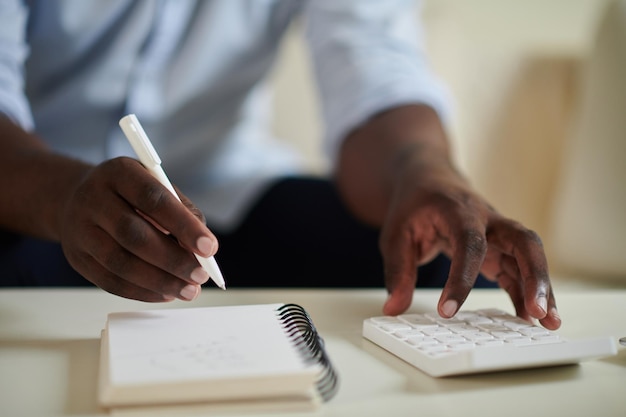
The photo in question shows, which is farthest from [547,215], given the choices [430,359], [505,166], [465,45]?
[430,359]

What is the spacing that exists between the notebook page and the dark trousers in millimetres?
411

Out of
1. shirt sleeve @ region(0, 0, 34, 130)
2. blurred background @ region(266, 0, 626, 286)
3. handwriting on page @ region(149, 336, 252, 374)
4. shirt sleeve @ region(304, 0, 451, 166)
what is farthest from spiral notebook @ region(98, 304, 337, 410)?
blurred background @ region(266, 0, 626, 286)

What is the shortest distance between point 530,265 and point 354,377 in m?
0.18

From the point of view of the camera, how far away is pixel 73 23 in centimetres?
84

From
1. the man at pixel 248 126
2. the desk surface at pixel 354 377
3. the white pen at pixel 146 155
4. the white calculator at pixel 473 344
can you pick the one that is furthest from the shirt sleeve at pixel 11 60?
the white calculator at pixel 473 344

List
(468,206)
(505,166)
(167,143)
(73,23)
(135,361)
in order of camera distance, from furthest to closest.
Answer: (505,166) < (167,143) < (73,23) < (468,206) < (135,361)

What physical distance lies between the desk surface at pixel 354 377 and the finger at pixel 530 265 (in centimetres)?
5

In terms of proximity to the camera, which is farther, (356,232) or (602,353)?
(356,232)

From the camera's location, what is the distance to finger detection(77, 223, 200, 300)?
411mm

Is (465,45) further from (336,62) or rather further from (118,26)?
(118,26)

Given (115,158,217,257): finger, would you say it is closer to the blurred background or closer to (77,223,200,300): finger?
(77,223,200,300): finger

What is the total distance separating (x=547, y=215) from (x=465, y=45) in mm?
390

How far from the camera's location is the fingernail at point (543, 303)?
45cm

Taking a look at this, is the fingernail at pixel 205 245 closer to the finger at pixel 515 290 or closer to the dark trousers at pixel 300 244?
the finger at pixel 515 290
